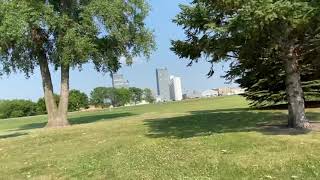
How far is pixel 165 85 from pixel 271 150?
10498 cm

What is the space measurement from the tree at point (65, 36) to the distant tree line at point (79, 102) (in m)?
56.7

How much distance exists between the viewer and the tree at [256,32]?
1223cm

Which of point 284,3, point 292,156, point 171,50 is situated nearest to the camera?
point 292,156

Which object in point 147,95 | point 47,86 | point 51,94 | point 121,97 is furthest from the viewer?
point 147,95

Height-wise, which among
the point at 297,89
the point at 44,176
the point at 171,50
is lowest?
the point at 44,176

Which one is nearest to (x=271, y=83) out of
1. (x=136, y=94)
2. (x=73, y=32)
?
(x=73, y=32)

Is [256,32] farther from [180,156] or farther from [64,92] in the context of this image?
[64,92]

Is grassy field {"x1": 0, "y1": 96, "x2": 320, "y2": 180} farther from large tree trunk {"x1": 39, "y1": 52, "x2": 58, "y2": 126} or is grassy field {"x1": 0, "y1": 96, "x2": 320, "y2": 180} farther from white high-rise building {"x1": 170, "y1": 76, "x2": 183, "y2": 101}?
white high-rise building {"x1": 170, "y1": 76, "x2": 183, "y2": 101}

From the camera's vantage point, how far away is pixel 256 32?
13.2 metres

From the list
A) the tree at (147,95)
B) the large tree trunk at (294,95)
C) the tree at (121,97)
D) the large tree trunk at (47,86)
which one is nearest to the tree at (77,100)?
the tree at (121,97)

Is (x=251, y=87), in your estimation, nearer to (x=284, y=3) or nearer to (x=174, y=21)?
(x=174, y=21)

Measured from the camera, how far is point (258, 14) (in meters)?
11.9

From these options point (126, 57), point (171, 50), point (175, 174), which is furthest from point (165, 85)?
point (175, 174)

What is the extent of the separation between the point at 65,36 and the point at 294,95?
13013 mm
